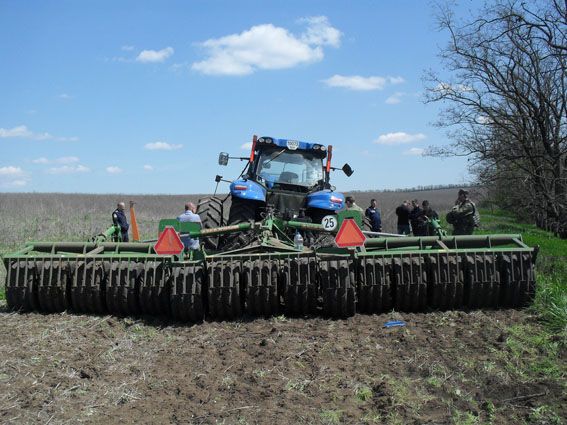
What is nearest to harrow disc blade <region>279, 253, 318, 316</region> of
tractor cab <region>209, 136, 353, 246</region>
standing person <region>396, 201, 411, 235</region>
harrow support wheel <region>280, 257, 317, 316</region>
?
harrow support wheel <region>280, 257, 317, 316</region>

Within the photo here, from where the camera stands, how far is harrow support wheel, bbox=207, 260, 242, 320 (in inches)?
254

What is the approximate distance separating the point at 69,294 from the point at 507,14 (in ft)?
36.9

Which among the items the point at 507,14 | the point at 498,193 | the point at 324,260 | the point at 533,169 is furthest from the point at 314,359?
the point at 498,193

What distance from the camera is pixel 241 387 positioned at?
4.59 meters

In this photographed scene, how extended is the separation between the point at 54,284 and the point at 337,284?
3210mm

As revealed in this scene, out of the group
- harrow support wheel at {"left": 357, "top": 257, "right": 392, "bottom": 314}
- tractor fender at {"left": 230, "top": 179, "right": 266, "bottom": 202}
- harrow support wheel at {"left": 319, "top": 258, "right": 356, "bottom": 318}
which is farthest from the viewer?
tractor fender at {"left": 230, "top": 179, "right": 266, "bottom": 202}

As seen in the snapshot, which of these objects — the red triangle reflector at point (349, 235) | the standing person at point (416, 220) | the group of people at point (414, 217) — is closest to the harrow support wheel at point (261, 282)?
the red triangle reflector at point (349, 235)

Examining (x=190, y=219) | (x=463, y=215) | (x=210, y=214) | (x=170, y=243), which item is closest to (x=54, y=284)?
(x=170, y=243)

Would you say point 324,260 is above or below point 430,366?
above

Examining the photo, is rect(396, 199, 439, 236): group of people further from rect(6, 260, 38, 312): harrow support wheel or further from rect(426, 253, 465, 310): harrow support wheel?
rect(6, 260, 38, 312): harrow support wheel

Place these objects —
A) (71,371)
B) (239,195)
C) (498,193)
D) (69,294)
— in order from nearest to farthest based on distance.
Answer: (71,371)
(69,294)
(239,195)
(498,193)

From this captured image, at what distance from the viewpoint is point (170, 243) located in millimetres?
6688

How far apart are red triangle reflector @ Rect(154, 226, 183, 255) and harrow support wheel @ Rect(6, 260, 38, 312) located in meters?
1.54

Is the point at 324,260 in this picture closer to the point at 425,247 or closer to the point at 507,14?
the point at 425,247
